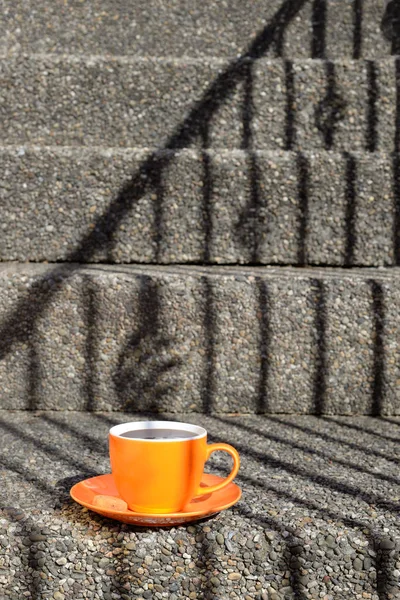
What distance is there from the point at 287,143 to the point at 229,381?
2.43 ft

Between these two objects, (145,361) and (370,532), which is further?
(145,361)

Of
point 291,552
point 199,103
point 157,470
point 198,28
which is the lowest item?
point 291,552

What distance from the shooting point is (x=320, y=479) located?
3.83ft

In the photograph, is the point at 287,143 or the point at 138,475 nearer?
the point at 138,475

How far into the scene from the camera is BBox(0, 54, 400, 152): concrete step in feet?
6.47

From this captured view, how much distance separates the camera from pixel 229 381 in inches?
63.4

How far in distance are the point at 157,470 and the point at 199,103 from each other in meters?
1.35

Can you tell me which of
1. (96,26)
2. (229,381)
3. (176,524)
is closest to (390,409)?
(229,381)

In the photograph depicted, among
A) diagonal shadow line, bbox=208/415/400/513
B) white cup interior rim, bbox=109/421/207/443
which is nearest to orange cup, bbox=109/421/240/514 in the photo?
white cup interior rim, bbox=109/421/207/443

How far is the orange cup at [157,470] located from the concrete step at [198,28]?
1676 millimetres

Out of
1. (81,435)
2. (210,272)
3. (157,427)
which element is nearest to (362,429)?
(210,272)

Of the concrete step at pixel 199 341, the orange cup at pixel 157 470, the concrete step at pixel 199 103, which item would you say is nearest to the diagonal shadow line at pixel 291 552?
the orange cup at pixel 157 470

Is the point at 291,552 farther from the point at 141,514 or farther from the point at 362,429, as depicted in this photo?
the point at 362,429

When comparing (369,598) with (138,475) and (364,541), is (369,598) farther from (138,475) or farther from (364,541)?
(138,475)
